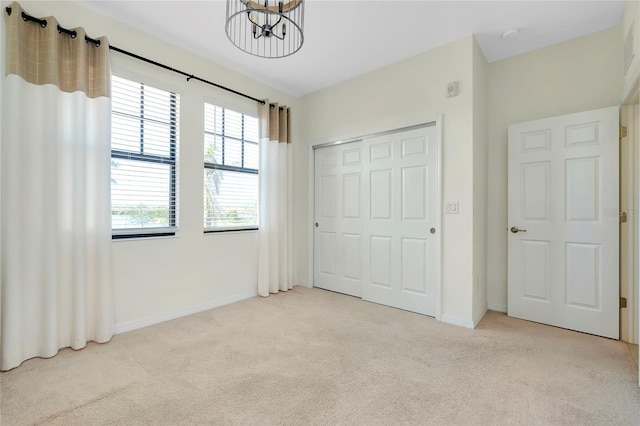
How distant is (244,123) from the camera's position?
12.4 feet

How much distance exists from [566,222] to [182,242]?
12.6 ft

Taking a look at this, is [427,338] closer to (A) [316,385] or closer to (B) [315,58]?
(A) [316,385]

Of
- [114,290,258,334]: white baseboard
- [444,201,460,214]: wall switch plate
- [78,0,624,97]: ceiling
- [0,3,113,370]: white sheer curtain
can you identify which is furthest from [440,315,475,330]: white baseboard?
[0,3,113,370]: white sheer curtain

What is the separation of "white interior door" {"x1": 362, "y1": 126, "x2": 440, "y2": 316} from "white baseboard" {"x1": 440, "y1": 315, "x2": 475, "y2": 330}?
15 centimetres

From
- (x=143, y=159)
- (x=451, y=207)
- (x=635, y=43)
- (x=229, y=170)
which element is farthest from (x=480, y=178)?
(x=143, y=159)

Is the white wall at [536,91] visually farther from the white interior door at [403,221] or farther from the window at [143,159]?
the window at [143,159]

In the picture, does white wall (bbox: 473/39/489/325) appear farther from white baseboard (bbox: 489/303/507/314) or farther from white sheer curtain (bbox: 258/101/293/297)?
white sheer curtain (bbox: 258/101/293/297)

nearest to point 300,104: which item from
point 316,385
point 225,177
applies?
point 225,177

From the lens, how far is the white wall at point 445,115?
2.90 m

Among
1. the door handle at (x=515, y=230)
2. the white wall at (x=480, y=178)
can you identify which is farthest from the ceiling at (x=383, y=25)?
the door handle at (x=515, y=230)

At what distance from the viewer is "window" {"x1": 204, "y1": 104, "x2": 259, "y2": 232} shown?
3.43m

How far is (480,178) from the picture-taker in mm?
3119

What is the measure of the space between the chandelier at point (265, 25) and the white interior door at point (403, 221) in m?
1.50

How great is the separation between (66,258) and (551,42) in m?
4.83
